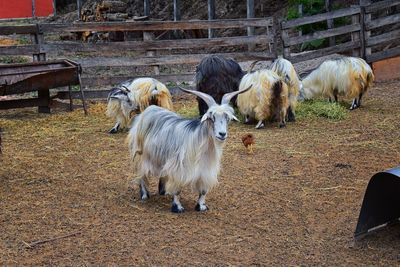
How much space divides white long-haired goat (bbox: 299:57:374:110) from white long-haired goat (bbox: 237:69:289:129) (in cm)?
150

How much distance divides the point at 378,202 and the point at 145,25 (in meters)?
7.82

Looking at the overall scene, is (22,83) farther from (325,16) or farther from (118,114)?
(325,16)

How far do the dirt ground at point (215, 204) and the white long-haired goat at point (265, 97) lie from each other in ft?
0.83

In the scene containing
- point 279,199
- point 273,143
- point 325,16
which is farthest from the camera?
point 325,16

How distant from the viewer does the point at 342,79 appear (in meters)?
10.2

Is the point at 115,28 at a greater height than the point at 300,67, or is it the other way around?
the point at 115,28

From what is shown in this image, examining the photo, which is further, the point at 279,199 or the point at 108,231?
the point at 279,199

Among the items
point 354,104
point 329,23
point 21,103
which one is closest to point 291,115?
point 354,104

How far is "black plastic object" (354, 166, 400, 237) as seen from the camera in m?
5.00

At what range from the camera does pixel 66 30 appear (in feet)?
38.1

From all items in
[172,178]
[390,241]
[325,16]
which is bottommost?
[390,241]

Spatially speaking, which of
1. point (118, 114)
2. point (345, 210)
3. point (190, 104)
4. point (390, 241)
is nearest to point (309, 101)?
point (190, 104)

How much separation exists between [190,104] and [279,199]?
18.7ft

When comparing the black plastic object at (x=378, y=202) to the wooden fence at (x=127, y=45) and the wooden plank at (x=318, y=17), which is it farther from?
the wooden plank at (x=318, y=17)
